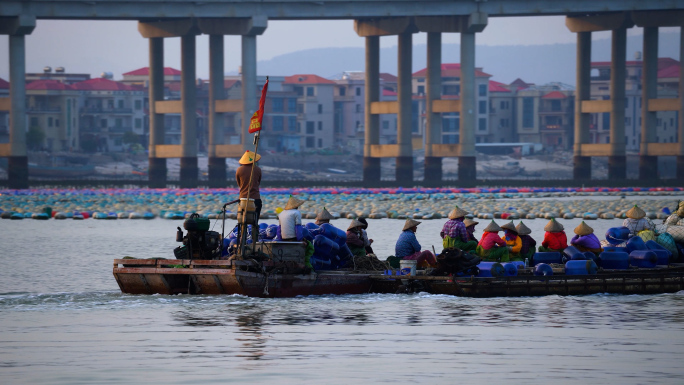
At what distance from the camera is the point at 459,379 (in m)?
16.0

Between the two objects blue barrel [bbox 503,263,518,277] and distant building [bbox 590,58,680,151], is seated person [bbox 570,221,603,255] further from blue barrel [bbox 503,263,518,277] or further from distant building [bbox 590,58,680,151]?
distant building [bbox 590,58,680,151]

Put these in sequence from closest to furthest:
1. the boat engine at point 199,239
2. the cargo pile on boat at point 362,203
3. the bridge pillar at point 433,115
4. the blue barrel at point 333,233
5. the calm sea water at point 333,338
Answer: the calm sea water at point 333,338 < the boat engine at point 199,239 < the blue barrel at point 333,233 < the cargo pile on boat at point 362,203 < the bridge pillar at point 433,115

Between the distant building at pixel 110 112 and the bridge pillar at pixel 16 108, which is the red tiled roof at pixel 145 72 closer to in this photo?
the distant building at pixel 110 112

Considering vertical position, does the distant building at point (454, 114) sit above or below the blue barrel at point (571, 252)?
above

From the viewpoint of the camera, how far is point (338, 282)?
23938mm

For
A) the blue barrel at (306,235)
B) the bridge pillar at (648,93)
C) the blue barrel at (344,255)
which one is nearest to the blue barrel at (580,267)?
the blue barrel at (344,255)

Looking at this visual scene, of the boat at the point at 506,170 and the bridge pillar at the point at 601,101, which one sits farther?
the boat at the point at 506,170

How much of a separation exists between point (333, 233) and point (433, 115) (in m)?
64.4

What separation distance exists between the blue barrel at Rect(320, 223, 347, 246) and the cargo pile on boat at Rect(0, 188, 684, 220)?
2352 cm

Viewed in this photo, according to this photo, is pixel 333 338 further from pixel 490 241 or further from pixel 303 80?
pixel 303 80

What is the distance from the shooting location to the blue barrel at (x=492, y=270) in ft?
79.9

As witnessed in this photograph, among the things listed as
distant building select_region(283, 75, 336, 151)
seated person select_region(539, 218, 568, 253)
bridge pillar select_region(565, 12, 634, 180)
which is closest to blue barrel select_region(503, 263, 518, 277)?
seated person select_region(539, 218, 568, 253)

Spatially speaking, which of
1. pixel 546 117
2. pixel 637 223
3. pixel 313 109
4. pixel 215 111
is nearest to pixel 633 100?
pixel 546 117

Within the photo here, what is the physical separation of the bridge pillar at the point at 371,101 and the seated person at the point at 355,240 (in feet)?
212
